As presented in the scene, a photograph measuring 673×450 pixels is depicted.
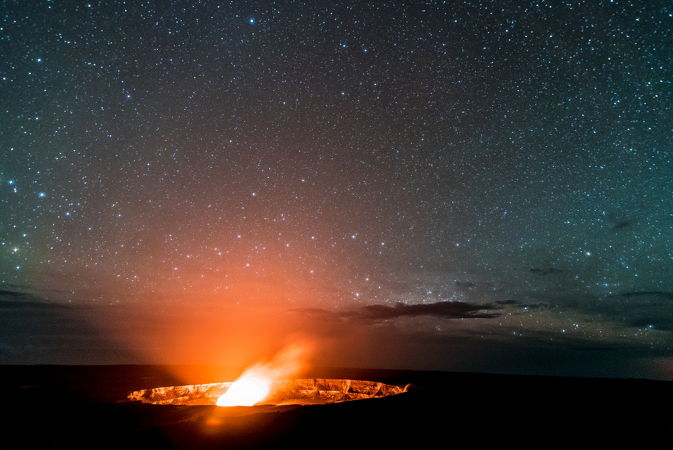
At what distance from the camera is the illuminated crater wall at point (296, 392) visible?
57.5ft

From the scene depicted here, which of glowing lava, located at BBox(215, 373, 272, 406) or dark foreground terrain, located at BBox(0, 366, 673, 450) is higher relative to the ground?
dark foreground terrain, located at BBox(0, 366, 673, 450)

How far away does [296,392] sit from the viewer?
19578mm

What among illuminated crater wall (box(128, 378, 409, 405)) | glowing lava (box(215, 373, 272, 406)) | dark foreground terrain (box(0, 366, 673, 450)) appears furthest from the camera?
illuminated crater wall (box(128, 378, 409, 405))

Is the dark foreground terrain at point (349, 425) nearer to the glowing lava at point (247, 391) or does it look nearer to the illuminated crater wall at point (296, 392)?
the illuminated crater wall at point (296, 392)

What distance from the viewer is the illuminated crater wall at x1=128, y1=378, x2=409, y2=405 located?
690 inches

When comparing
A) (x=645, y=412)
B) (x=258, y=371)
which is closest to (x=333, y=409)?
(x=645, y=412)

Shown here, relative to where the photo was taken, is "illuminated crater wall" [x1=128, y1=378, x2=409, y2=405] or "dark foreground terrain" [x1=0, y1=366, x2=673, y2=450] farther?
"illuminated crater wall" [x1=128, y1=378, x2=409, y2=405]

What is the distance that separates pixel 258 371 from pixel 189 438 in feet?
45.1

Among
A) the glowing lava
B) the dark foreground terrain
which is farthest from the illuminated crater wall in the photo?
the dark foreground terrain

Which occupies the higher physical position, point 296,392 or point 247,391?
point 247,391

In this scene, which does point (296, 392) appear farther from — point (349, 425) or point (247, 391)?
point (349, 425)

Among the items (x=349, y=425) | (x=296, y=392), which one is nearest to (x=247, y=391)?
(x=296, y=392)

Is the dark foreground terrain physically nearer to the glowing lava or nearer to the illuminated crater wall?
the illuminated crater wall

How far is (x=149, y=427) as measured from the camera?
30.0 ft
